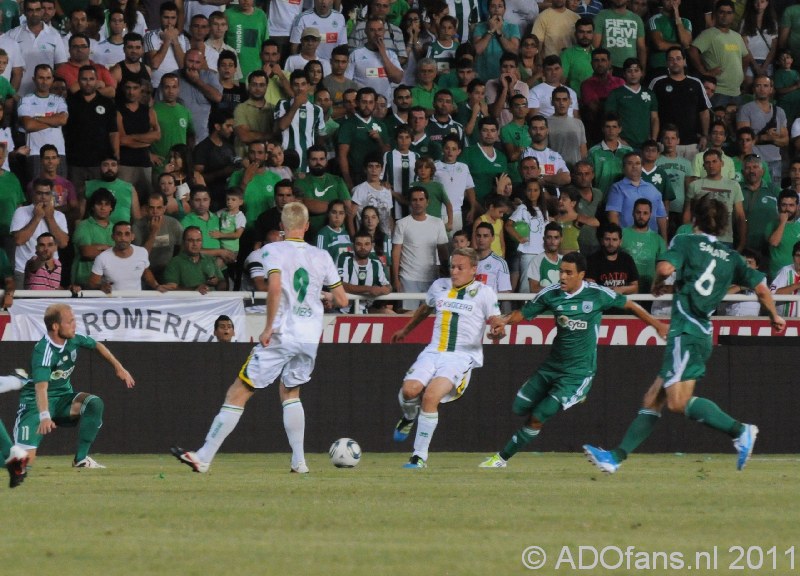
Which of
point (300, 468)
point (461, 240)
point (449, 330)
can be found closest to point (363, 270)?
point (461, 240)

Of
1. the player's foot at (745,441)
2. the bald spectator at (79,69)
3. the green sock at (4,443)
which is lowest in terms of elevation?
the green sock at (4,443)

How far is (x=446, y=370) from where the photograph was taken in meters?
13.4

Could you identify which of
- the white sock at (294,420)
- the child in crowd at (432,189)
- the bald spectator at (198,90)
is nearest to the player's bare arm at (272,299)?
the white sock at (294,420)

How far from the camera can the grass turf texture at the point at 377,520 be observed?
687 centimetres

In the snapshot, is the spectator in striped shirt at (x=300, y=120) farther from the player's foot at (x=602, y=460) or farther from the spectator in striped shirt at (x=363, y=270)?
the player's foot at (x=602, y=460)

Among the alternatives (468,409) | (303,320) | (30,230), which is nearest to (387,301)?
(468,409)

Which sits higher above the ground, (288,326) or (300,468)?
(288,326)

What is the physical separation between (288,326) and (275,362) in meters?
0.30

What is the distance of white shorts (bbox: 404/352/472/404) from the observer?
13352 millimetres

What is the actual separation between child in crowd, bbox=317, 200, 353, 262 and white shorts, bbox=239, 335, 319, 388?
21.9 ft

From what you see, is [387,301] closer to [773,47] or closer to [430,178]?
[430,178]

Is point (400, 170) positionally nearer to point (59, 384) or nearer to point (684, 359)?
point (59, 384)

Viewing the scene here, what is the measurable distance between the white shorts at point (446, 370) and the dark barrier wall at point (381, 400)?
4.65 m

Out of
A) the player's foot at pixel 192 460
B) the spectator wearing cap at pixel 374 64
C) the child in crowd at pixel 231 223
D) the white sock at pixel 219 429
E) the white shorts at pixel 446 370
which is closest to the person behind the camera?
the player's foot at pixel 192 460
